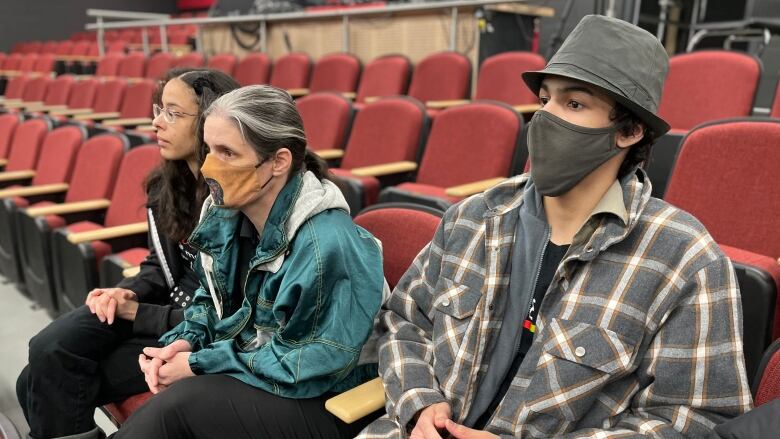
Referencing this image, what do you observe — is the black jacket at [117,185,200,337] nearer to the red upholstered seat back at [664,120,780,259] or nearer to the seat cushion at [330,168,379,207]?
the seat cushion at [330,168,379,207]

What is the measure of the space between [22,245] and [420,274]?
6.44 feet

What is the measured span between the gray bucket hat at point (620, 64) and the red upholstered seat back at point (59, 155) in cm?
235

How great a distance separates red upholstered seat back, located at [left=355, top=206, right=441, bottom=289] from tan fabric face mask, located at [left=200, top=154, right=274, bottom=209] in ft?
0.94

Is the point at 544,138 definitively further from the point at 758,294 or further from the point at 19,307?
the point at 19,307

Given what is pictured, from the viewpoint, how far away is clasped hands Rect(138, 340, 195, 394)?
0.95m

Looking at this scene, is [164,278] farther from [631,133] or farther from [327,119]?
[327,119]

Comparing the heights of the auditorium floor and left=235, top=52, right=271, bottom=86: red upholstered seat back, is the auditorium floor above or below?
below

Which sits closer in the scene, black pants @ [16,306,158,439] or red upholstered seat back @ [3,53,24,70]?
black pants @ [16,306,158,439]

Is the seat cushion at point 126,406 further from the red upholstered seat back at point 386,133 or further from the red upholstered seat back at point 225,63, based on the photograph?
the red upholstered seat back at point 225,63

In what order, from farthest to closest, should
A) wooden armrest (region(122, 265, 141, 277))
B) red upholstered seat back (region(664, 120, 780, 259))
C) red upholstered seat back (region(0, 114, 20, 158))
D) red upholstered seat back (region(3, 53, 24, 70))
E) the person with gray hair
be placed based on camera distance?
red upholstered seat back (region(3, 53, 24, 70)), red upholstered seat back (region(0, 114, 20, 158)), wooden armrest (region(122, 265, 141, 277)), red upholstered seat back (region(664, 120, 780, 259)), the person with gray hair

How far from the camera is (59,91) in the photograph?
15.4ft

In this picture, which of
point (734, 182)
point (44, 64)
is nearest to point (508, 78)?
point (734, 182)

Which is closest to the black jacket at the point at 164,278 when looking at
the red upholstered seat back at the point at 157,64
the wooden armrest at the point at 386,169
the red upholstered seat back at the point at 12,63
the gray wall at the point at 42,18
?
the wooden armrest at the point at 386,169

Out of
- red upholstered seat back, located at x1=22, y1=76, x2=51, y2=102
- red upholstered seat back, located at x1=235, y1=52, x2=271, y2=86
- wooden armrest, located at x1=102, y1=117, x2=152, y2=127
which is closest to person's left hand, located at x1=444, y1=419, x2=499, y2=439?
wooden armrest, located at x1=102, y1=117, x2=152, y2=127
